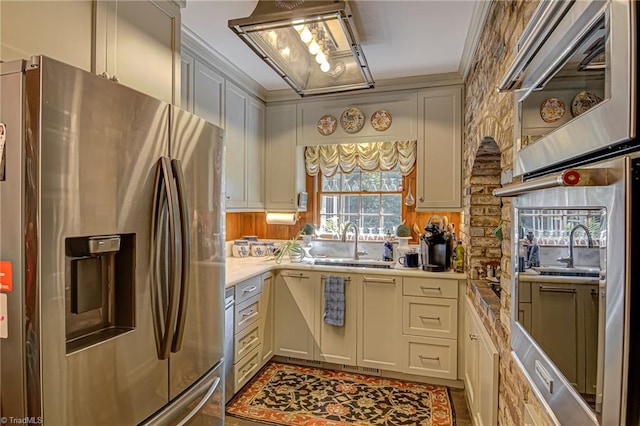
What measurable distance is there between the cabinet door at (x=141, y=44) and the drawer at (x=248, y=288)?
1395 millimetres

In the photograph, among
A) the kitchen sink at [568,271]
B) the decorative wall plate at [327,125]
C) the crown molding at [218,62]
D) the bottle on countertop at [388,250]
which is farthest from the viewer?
the decorative wall plate at [327,125]

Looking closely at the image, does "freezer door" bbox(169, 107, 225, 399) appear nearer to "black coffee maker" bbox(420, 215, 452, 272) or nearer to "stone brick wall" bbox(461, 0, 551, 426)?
"stone brick wall" bbox(461, 0, 551, 426)

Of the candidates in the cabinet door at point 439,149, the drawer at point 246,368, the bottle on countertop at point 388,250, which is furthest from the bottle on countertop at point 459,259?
the drawer at point 246,368

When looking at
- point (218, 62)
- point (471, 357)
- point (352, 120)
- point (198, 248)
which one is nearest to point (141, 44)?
point (198, 248)

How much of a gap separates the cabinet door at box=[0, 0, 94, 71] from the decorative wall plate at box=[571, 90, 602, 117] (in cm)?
159

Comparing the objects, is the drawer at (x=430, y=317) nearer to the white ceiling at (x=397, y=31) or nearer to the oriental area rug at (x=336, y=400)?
the oriental area rug at (x=336, y=400)

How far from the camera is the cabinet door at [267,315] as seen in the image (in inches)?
120

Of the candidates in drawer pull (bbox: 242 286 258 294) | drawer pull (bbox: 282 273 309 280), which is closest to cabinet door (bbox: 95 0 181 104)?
drawer pull (bbox: 242 286 258 294)

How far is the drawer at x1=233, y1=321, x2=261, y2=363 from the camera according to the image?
2596 mm

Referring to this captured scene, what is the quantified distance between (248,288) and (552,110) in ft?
7.66

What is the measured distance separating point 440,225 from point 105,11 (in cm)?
286

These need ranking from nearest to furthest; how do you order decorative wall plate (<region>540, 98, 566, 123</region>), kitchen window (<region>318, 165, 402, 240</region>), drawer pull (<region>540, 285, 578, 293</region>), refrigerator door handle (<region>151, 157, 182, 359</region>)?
drawer pull (<region>540, 285, 578, 293</region>) < decorative wall plate (<region>540, 98, 566, 123</region>) < refrigerator door handle (<region>151, 157, 182, 359</region>) < kitchen window (<region>318, 165, 402, 240</region>)

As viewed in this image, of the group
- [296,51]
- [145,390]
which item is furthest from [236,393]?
[296,51]

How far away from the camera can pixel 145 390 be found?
1.19 m
